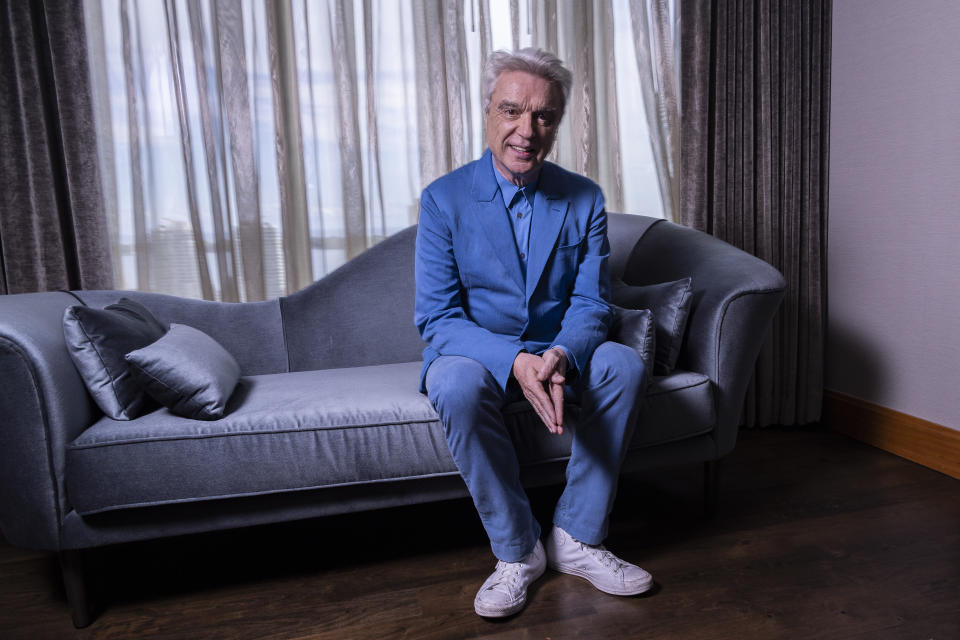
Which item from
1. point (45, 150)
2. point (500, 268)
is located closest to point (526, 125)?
point (500, 268)

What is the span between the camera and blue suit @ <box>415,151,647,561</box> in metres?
1.31

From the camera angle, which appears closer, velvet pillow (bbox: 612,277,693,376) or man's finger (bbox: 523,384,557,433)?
man's finger (bbox: 523,384,557,433)

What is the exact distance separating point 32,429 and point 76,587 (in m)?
0.37

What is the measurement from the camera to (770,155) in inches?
94.4

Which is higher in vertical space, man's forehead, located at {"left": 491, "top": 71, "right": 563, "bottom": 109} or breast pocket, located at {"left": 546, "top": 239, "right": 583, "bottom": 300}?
man's forehead, located at {"left": 491, "top": 71, "right": 563, "bottom": 109}

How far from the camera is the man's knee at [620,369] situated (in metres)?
1.36

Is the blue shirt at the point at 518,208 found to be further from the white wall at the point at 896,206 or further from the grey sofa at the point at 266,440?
the white wall at the point at 896,206

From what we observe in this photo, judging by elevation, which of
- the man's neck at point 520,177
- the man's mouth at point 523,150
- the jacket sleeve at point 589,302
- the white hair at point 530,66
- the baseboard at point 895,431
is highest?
the white hair at point 530,66

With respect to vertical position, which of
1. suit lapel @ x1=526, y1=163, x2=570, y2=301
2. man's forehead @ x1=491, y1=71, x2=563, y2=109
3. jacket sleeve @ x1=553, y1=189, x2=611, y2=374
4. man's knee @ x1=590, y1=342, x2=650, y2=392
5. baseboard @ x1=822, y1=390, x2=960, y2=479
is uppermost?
man's forehead @ x1=491, y1=71, x2=563, y2=109

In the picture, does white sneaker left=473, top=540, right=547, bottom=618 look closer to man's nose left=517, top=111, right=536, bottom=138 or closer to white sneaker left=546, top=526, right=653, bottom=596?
white sneaker left=546, top=526, right=653, bottom=596

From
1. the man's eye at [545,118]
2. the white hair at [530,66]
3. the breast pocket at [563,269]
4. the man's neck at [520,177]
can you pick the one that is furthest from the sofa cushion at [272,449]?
the white hair at [530,66]

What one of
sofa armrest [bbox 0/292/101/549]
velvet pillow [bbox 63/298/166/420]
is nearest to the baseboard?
velvet pillow [bbox 63/298/166/420]

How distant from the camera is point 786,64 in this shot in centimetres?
236

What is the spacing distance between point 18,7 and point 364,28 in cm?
104
